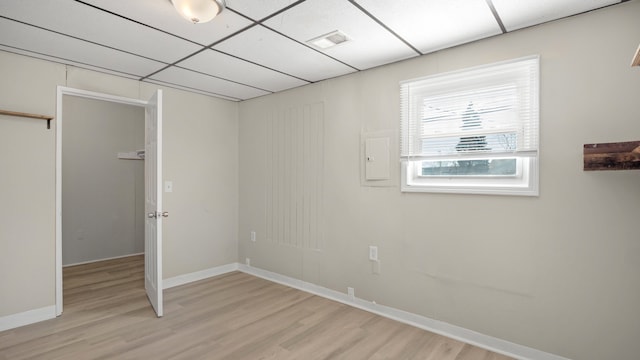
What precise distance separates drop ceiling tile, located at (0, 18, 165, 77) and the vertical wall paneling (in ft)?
4.72

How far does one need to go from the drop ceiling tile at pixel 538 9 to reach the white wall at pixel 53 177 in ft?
10.9

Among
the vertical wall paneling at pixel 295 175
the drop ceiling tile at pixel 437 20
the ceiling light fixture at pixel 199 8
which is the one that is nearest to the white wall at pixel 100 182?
the vertical wall paneling at pixel 295 175

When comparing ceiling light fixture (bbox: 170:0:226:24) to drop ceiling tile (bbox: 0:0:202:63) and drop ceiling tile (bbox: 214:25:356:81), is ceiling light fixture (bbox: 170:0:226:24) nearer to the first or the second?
drop ceiling tile (bbox: 214:25:356:81)

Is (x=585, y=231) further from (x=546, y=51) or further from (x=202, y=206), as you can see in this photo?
(x=202, y=206)

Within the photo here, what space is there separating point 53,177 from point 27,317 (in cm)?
122

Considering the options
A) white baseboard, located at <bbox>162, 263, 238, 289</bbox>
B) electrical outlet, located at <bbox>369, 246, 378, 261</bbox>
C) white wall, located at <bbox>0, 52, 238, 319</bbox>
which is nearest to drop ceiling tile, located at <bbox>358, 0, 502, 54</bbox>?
electrical outlet, located at <bbox>369, 246, 378, 261</bbox>

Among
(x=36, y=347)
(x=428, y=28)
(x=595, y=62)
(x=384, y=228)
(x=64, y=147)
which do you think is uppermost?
(x=428, y=28)

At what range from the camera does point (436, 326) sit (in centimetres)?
267

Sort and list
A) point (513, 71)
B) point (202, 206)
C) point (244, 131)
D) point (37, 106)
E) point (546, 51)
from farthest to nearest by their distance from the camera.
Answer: point (244, 131)
point (202, 206)
point (37, 106)
point (513, 71)
point (546, 51)

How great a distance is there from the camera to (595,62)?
204 centimetres

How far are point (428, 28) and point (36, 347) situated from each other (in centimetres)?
365

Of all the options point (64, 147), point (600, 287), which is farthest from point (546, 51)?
point (64, 147)

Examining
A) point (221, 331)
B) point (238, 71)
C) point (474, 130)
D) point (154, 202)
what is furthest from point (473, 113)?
point (154, 202)

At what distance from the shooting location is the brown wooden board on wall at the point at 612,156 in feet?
5.61
